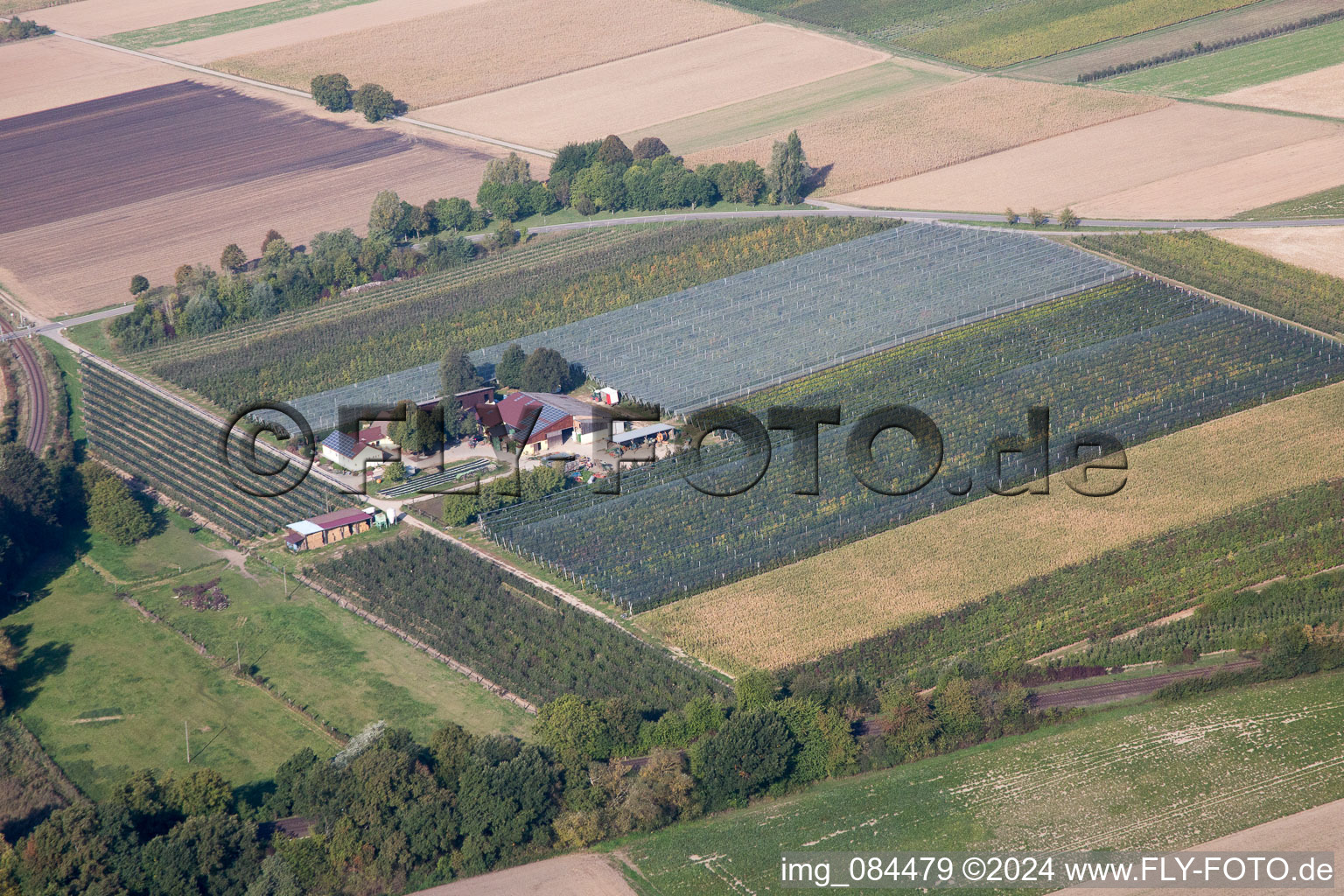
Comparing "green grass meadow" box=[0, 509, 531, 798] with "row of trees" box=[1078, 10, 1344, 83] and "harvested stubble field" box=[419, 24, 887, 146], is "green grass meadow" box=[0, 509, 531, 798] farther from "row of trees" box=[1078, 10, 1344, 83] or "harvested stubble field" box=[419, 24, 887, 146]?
"row of trees" box=[1078, 10, 1344, 83]

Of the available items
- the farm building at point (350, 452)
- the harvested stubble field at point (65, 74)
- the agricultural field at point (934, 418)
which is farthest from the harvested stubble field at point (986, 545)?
the harvested stubble field at point (65, 74)

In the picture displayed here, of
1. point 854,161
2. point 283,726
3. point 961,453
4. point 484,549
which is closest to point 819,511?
point 961,453

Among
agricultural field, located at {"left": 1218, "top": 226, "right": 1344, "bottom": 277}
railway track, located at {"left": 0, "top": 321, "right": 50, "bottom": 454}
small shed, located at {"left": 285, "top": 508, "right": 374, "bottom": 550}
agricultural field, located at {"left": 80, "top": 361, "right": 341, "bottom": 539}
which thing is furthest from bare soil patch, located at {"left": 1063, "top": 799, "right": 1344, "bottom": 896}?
railway track, located at {"left": 0, "top": 321, "right": 50, "bottom": 454}

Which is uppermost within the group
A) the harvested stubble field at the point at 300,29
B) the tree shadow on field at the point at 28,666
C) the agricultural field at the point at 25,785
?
the harvested stubble field at the point at 300,29

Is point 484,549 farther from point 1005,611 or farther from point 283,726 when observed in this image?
point 1005,611

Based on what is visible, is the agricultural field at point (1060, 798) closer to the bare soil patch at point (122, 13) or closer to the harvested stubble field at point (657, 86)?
the harvested stubble field at point (657, 86)

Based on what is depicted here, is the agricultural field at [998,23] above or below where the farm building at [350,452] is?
above

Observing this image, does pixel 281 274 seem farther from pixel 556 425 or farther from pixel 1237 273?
pixel 1237 273
